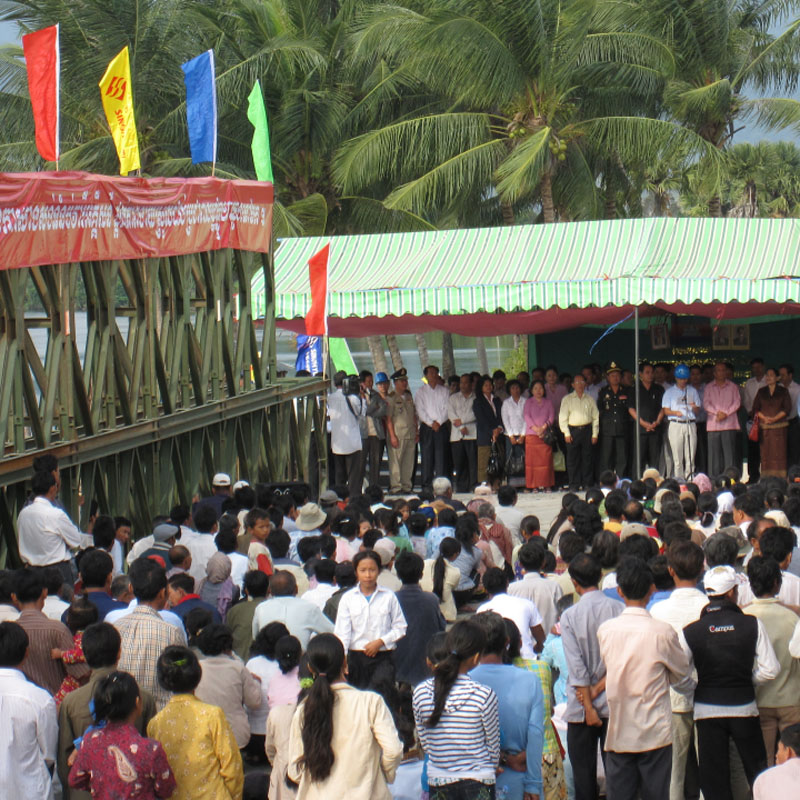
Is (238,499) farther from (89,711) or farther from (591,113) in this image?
(591,113)

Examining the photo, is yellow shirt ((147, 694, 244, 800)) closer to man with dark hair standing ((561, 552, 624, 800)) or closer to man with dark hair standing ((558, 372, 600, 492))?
man with dark hair standing ((561, 552, 624, 800))

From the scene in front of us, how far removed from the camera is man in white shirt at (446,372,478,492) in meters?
17.4

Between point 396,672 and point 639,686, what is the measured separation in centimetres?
186

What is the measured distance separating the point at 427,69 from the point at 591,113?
13.5 ft

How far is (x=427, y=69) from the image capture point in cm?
2455

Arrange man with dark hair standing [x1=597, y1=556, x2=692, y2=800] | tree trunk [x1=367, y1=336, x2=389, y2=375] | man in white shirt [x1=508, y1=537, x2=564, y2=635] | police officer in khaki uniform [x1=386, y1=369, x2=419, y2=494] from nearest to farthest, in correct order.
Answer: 1. man with dark hair standing [x1=597, y1=556, x2=692, y2=800]
2. man in white shirt [x1=508, y1=537, x2=564, y2=635]
3. police officer in khaki uniform [x1=386, y1=369, x2=419, y2=494]
4. tree trunk [x1=367, y1=336, x2=389, y2=375]

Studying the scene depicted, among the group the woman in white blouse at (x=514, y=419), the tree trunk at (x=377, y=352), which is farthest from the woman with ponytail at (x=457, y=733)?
the tree trunk at (x=377, y=352)

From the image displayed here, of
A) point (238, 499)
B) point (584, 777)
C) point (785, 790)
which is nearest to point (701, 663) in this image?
point (584, 777)

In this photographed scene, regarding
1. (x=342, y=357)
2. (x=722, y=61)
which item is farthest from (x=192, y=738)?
(x=722, y=61)

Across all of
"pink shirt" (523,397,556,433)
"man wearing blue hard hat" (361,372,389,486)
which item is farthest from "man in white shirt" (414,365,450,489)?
"pink shirt" (523,397,556,433)

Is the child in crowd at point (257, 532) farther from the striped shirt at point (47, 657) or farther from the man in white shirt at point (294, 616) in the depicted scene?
the striped shirt at point (47, 657)

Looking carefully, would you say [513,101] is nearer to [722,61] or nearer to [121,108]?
Answer: [722,61]

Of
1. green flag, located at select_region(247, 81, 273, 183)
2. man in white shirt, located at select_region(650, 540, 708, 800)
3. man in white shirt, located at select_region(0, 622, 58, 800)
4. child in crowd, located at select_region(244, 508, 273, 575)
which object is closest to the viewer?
man in white shirt, located at select_region(0, 622, 58, 800)

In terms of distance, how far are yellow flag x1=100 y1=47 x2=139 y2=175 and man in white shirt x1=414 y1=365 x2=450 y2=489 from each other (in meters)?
6.34
